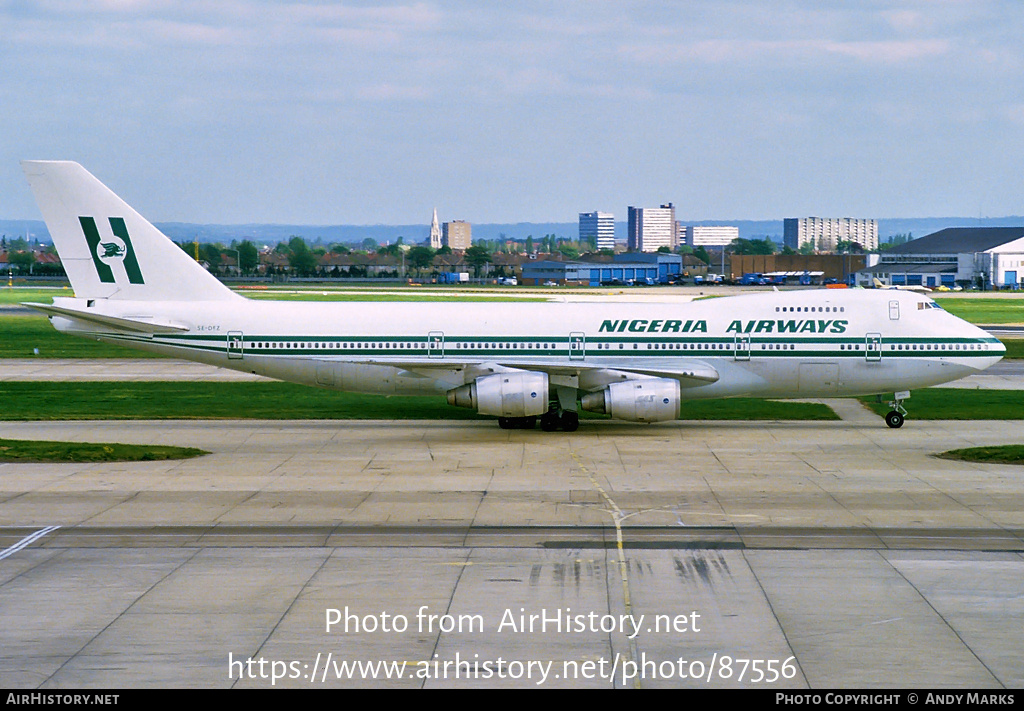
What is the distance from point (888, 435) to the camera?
3503 centimetres

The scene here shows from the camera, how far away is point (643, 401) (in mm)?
33969

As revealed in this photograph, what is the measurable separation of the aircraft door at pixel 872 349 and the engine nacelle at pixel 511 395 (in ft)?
34.6

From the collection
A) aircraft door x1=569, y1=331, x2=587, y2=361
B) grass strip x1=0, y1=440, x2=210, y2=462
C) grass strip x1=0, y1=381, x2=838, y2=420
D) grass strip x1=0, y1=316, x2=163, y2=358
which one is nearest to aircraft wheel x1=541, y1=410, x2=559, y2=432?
aircraft door x1=569, y1=331, x2=587, y2=361

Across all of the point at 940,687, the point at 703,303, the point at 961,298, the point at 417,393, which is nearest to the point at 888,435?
the point at 703,303

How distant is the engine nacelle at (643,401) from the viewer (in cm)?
3394

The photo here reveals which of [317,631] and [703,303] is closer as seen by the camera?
[317,631]

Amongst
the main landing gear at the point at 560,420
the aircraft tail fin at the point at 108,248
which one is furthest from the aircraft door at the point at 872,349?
the aircraft tail fin at the point at 108,248

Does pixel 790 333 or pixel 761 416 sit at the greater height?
pixel 790 333

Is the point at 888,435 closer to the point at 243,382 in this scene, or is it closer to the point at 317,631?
the point at 317,631

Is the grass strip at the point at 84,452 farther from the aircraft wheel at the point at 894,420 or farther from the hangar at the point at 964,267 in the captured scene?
the hangar at the point at 964,267

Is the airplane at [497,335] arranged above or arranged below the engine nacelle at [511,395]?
above
